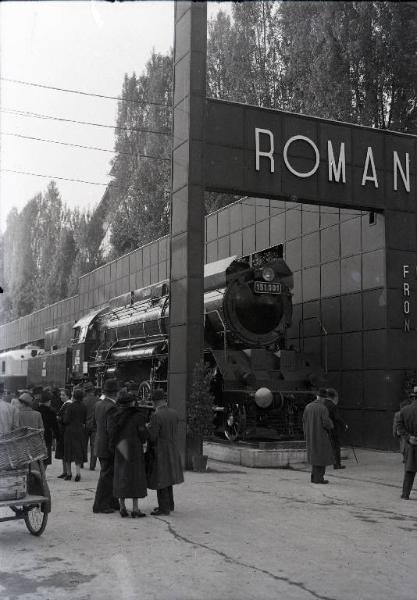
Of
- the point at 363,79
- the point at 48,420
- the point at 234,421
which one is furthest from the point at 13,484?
the point at 363,79

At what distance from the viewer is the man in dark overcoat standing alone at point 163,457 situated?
828 centimetres

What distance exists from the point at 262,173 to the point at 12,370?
857 inches

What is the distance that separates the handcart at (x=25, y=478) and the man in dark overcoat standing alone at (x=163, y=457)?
154cm

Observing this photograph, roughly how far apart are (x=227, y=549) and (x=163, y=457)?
2.19 m

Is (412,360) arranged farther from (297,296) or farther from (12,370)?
(12,370)

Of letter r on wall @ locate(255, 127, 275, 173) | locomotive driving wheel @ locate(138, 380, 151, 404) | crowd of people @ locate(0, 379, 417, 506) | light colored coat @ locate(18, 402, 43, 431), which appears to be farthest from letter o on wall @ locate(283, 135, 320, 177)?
light colored coat @ locate(18, 402, 43, 431)

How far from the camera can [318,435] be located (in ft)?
36.7

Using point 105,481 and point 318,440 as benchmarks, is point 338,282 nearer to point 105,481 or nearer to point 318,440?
point 318,440

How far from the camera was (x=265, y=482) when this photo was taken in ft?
36.4

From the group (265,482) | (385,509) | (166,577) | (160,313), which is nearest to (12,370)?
(160,313)

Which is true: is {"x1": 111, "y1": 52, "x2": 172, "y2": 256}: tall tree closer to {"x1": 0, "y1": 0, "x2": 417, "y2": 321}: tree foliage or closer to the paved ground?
{"x1": 0, "y1": 0, "x2": 417, "y2": 321}: tree foliage

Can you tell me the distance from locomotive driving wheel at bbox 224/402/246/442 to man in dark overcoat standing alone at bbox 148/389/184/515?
18.3 feet

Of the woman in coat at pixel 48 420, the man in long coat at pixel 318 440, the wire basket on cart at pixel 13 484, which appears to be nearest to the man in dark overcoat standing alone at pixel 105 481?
the wire basket on cart at pixel 13 484

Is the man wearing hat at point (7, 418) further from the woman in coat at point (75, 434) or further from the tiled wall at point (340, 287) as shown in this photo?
the tiled wall at point (340, 287)
